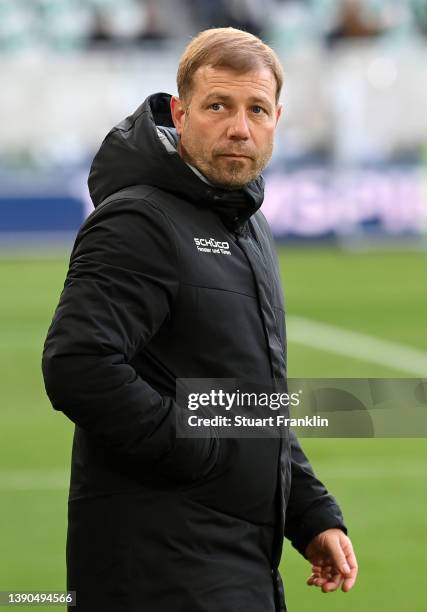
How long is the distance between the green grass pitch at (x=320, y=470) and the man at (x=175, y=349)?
293 centimetres

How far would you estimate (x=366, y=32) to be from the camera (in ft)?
86.5

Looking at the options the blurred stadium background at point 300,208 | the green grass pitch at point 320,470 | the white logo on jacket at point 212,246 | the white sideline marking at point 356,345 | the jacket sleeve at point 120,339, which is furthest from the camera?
the white sideline marking at point 356,345

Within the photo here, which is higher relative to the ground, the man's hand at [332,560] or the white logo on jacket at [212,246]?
the white logo on jacket at [212,246]

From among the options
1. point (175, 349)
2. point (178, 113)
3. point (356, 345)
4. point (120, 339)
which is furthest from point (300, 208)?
point (120, 339)

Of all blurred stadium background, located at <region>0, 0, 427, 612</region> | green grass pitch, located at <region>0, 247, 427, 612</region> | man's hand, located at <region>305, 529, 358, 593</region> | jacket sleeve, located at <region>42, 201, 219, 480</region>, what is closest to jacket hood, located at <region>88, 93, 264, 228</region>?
jacket sleeve, located at <region>42, 201, 219, 480</region>

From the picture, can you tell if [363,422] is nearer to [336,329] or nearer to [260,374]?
[260,374]

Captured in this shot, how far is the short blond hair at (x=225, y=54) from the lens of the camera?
2844 mm

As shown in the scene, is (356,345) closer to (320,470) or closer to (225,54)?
(320,470)

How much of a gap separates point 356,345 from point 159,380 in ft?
32.8

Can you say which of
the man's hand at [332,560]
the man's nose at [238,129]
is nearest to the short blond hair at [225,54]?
the man's nose at [238,129]

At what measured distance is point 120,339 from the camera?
8.70 ft

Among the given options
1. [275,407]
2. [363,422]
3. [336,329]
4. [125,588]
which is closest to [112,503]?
[125,588]

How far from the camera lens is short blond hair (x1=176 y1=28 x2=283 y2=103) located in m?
2.84

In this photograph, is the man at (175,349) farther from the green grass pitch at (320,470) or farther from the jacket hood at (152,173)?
the green grass pitch at (320,470)
